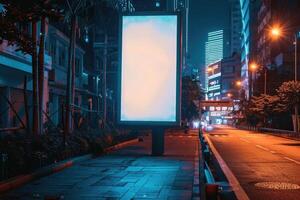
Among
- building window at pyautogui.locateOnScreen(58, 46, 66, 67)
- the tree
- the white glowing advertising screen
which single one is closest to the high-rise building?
the tree

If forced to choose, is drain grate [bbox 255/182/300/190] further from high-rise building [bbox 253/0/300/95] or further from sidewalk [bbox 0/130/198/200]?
high-rise building [bbox 253/0/300/95]

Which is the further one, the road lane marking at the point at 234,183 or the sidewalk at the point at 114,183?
the road lane marking at the point at 234,183

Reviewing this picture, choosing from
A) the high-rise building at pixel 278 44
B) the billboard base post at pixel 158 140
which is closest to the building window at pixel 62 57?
the billboard base post at pixel 158 140

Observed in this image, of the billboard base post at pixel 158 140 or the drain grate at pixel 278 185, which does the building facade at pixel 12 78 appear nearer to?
the billboard base post at pixel 158 140

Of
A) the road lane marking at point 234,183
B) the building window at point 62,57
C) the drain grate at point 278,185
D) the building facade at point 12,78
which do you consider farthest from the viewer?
the building window at point 62,57

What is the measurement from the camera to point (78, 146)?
20.4 meters

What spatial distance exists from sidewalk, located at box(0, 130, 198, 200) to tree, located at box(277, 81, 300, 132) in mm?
40632

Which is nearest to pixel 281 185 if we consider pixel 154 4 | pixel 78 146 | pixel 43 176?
pixel 43 176

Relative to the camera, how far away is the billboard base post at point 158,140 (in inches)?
906

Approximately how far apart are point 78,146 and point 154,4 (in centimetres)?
12132

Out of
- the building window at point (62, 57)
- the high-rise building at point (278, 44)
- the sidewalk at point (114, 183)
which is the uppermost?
the high-rise building at point (278, 44)

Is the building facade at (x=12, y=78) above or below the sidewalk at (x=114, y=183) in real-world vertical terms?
above

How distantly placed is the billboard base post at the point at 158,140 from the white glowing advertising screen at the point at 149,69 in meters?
1.01

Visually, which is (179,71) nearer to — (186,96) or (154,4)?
(186,96)
